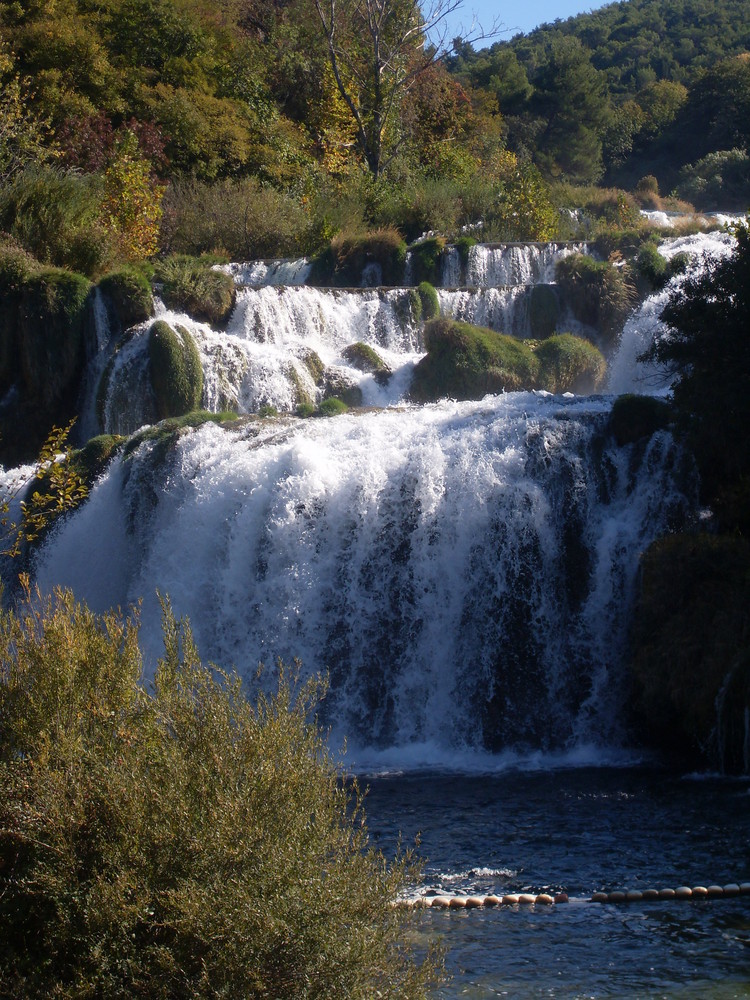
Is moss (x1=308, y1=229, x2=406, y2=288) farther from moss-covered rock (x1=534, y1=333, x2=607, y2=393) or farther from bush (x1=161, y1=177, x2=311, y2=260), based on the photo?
moss-covered rock (x1=534, y1=333, x2=607, y2=393)

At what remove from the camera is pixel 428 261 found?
2194cm

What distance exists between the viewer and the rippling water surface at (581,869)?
6.21 meters

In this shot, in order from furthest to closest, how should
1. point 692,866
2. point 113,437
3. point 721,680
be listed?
1. point 113,437
2. point 721,680
3. point 692,866

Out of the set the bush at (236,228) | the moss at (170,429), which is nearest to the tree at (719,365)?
the moss at (170,429)

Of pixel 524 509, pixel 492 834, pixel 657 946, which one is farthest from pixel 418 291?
pixel 657 946

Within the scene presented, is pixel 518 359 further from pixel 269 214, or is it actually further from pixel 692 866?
pixel 692 866

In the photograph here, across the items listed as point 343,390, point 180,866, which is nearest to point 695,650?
point 180,866

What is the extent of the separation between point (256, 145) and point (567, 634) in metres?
21.5

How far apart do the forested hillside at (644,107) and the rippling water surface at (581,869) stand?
32449 millimetres

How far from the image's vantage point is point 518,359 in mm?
17844

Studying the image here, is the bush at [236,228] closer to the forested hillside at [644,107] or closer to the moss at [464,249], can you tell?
the moss at [464,249]

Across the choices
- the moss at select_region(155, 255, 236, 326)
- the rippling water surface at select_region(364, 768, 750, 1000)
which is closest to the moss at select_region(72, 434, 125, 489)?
the moss at select_region(155, 255, 236, 326)

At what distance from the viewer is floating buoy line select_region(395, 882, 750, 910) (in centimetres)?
733

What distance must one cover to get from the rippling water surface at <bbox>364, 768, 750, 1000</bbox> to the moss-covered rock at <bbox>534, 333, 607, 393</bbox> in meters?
8.76
